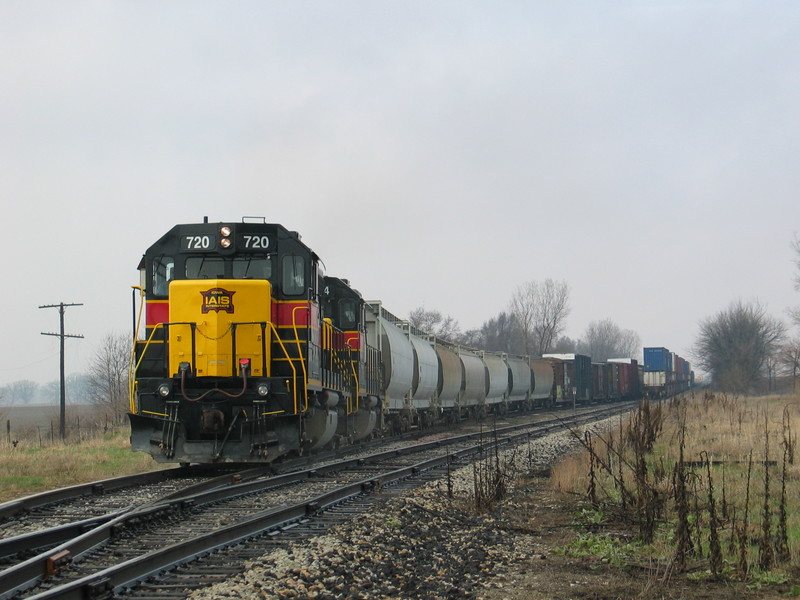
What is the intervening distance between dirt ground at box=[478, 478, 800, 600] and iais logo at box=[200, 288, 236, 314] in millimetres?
6354

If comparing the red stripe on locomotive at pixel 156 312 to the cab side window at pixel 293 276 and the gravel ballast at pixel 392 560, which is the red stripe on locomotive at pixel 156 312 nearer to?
the cab side window at pixel 293 276

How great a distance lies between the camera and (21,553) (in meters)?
6.72

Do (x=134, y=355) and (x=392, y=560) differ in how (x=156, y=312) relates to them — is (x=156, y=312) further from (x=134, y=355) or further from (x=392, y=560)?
(x=392, y=560)

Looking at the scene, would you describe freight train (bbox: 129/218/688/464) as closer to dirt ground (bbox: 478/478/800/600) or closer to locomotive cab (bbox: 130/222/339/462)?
locomotive cab (bbox: 130/222/339/462)

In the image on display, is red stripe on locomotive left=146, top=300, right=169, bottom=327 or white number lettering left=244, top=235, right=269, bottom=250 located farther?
white number lettering left=244, top=235, right=269, bottom=250

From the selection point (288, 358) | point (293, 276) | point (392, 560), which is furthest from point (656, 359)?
point (392, 560)

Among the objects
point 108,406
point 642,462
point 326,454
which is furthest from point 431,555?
point 108,406

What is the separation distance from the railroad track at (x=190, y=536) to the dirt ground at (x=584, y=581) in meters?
1.91

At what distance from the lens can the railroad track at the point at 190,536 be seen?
5.45 metres

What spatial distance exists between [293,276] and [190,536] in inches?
256

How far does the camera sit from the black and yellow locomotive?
1241cm

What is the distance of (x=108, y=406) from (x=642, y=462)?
49502 millimetres

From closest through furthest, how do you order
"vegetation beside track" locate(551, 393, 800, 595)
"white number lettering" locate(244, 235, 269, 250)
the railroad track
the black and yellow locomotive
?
the railroad track < "vegetation beside track" locate(551, 393, 800, 595) < the black and yellow locomotive < "white number lettering" locate(244, 235, 269, 250)

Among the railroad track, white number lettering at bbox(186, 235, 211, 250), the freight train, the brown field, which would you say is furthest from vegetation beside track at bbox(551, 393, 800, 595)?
the brown field
